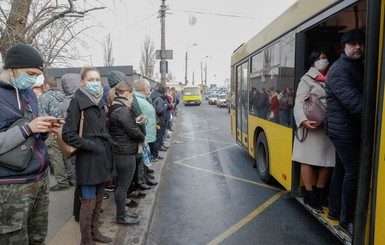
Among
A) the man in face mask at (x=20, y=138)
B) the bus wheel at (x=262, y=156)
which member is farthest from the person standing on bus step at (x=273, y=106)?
the man in face mask at (x=20, y=138)

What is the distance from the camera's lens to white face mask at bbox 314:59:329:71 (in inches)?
152

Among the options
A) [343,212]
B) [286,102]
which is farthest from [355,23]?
[343,212]

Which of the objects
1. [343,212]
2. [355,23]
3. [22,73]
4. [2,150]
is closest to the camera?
[2,150]

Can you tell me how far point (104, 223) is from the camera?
410 cm

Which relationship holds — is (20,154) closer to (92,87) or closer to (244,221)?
(92,87)

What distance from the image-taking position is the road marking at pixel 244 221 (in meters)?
3.90

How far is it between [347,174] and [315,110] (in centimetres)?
85

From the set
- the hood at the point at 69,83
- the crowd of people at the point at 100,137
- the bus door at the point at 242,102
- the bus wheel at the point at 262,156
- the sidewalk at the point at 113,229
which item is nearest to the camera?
the crowd of people at the point at 100,137

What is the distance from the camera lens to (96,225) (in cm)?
358

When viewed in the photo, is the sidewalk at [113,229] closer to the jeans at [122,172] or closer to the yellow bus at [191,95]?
the jeans at [122,172]

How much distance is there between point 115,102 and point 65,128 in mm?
830

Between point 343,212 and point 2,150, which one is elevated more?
point 2,150

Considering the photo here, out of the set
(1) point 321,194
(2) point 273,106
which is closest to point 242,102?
(2) point 273,106

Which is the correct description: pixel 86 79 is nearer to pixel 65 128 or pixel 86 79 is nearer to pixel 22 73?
pixel 65 128
